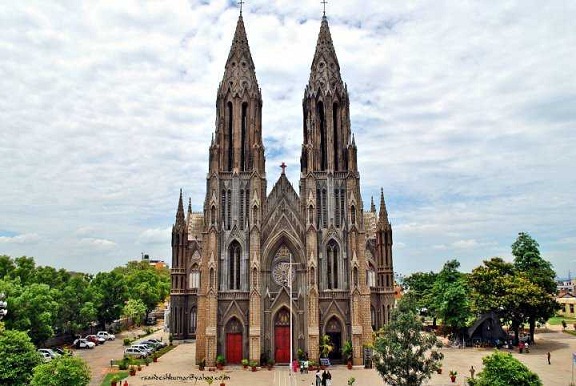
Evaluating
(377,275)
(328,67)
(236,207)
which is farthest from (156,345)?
(328,67)

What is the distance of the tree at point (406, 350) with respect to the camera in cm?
2566

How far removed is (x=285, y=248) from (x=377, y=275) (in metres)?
20.9

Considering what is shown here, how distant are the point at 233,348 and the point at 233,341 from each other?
0.60m

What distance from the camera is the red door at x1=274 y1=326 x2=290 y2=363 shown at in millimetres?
43531

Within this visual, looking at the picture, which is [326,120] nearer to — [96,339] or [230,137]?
[230,137]

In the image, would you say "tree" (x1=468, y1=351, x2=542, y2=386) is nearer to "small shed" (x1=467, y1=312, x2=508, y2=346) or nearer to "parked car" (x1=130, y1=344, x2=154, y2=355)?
"small shed" (x1=467, y1=312, x2=508, y2=346)

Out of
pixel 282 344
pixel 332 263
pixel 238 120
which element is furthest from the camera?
pixel 238 120

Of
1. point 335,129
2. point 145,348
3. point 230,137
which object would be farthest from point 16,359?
point 335,129

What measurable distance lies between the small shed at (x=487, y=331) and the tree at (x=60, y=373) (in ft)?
147

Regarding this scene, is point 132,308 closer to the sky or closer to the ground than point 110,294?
closer to the ground

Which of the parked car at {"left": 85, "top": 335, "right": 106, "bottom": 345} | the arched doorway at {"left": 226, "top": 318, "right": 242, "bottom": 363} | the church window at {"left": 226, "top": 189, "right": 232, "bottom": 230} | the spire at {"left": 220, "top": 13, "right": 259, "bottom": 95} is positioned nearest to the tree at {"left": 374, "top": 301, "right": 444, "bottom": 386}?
the arched doorway at {"left": 226, "top": 318, "right": 242, "bottom": 363}

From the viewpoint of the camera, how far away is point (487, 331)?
55.8m

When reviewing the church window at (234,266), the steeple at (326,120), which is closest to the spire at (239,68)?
the steeple at (326,120)

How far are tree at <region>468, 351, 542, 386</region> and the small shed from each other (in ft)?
108
